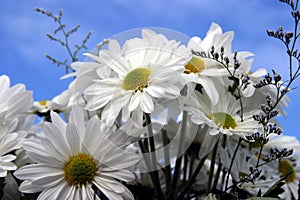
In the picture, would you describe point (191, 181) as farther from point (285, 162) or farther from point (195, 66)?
point (285, 162)

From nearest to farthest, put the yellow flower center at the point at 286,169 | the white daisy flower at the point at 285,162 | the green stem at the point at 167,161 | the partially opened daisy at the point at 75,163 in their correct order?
the partially opened daisy at the point at 75,163
the green stem at the point at 167,161
the white daisy flower at the point at 285,162
the yellow flower center at the point at 286,169

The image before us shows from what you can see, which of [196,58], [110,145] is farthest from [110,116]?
[196,58]

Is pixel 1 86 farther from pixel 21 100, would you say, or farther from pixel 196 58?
pixel 196 58

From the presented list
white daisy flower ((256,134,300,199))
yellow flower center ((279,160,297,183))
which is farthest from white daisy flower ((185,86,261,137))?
yellow flower center ((279,160,297,183))

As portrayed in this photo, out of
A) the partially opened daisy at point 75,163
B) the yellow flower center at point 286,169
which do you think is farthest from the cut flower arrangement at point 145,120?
the yellow flower center at point 286,169

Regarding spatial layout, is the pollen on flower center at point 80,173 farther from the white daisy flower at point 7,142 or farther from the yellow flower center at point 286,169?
the yellow flower center at point 286,169

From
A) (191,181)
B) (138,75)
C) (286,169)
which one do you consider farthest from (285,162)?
(138,75)


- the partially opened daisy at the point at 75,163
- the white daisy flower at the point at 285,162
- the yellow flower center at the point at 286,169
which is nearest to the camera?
the partially opened daisy at the point at 75,163
